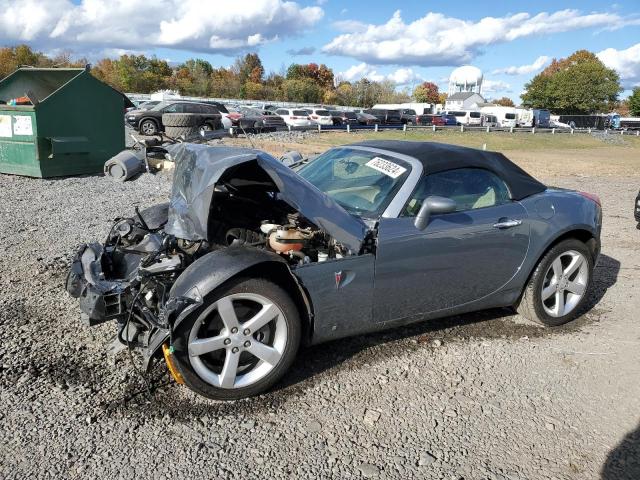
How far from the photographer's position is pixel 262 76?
102312mm

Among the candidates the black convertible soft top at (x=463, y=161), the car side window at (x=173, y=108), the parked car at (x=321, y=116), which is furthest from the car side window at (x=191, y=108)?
the black convertible soft top at (x=463, y=161)

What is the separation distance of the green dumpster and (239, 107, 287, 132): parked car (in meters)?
18.9

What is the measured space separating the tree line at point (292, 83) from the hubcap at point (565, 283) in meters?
67.0

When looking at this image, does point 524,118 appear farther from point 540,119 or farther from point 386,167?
point 386,167

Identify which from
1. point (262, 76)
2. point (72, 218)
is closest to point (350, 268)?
point (72, 218)

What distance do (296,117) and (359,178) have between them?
32157 mm

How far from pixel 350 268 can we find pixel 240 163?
3.11 feet

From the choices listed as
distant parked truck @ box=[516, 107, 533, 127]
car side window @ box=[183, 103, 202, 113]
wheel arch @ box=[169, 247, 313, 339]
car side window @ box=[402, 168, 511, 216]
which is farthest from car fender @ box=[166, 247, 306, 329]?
distant parked truck @ box=[516, 107, 533, 127]

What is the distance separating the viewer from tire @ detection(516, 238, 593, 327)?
436 centimetres

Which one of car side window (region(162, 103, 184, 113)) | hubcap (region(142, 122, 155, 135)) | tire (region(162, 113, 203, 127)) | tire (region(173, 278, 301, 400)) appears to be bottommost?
tire (region(173, 278, 301, 400))

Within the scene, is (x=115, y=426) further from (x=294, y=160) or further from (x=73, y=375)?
(x=294, y=160)

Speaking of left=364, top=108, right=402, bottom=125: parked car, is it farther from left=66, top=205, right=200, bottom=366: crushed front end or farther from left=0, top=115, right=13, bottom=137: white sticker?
left=66, top=205, right=200, bottom=366: crushed front end

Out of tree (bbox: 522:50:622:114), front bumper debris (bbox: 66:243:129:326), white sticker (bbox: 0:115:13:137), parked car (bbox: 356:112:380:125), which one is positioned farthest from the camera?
tree (bbox: 522:50:622:114)

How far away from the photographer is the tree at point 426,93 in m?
118
